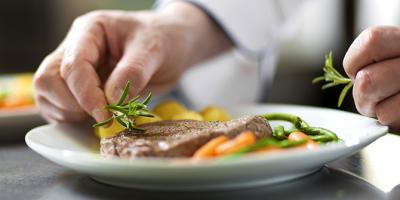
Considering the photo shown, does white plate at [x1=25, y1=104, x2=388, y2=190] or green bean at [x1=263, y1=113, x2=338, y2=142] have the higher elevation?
white plate at [x1=25, y1=104, x2=388, y2=190]

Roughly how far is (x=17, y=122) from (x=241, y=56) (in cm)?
87

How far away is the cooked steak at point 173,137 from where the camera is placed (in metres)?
0.79

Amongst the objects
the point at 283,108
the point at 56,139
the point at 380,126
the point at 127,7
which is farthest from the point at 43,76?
the point at 127,7

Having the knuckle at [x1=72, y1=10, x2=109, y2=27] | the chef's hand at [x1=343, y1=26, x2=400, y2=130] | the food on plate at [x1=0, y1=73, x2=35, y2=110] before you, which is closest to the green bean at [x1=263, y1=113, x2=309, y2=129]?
the chef's hand at [x1=343, y1=26, x2=400, y2=130]

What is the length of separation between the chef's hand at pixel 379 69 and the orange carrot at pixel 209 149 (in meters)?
0.30

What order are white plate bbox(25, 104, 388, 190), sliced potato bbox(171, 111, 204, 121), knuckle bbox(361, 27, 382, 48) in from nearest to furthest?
white plate bbox(25, 104, 388, 190) → knuckle bbox(361, 27, 382, 48) → sliced potato bbox(171, 111, 204, 121)

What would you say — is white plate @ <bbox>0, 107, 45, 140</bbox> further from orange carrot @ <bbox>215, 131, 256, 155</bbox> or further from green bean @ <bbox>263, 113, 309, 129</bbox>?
orange carrot @ <bbox>215, 131, 256, 155</bbox>

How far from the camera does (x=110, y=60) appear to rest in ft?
Answer: 4.60

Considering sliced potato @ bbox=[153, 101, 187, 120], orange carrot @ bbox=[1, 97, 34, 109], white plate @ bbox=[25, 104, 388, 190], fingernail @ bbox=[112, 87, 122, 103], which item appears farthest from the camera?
orange carrot @ bbox=[1, 97, 34, 109]

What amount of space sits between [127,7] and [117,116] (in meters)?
3.12

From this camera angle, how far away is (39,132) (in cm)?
108

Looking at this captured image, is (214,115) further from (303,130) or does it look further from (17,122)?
(17,122)

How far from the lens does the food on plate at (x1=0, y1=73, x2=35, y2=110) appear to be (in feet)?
6.60

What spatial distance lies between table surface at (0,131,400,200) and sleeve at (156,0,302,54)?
0.79 metres
